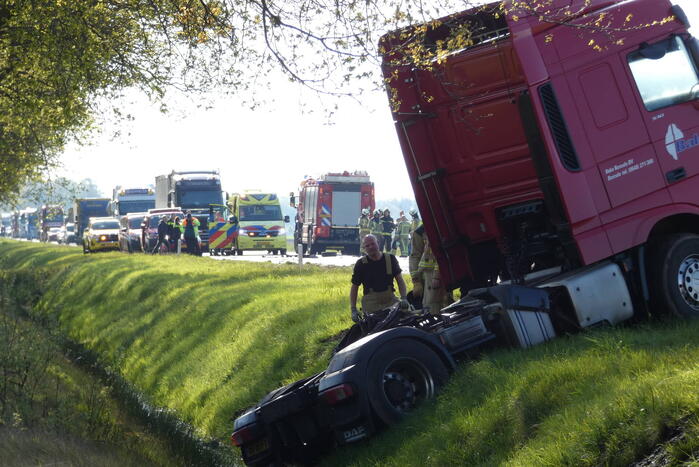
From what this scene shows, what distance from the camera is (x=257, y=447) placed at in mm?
9117

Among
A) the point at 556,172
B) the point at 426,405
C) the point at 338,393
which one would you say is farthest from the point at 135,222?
the point at 338,393

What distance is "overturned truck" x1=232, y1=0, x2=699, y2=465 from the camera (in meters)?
9.32

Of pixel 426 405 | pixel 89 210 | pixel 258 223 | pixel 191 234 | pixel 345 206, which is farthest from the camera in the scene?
pixel 89 210

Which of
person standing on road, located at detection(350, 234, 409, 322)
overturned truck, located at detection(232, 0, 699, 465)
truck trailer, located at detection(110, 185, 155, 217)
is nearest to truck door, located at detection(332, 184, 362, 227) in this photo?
truck trailer, located at detection(110, 185, 155, 217)

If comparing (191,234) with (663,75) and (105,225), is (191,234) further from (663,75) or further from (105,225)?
(663,75)

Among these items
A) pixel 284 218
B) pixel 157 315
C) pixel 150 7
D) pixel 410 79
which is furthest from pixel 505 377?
pixel 284 218

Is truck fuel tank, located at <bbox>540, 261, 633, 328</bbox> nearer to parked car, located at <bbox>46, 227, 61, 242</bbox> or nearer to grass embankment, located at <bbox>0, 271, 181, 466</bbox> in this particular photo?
grass embankment, located at <bbox>0, 271, 181, 466</bbox>

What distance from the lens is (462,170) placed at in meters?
11.0

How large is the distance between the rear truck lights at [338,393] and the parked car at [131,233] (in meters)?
40.1

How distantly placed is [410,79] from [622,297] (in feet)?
10.4

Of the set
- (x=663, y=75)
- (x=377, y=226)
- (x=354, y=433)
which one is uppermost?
(x=377, y=226)

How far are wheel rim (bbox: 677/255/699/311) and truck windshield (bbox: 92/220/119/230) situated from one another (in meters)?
45.4

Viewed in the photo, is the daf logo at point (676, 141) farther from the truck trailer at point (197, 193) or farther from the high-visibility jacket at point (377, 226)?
the truck trailer at point (197, 193)

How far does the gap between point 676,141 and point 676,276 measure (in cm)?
130
